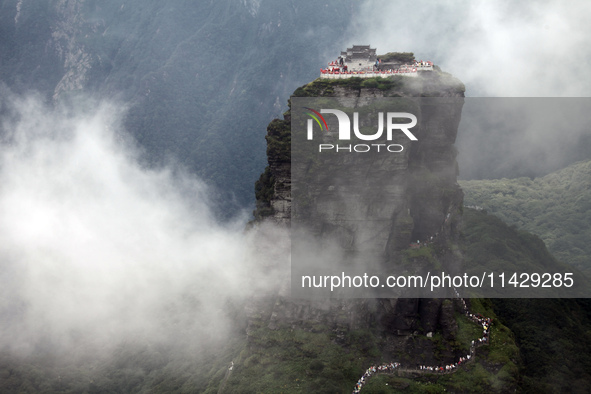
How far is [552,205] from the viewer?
128m

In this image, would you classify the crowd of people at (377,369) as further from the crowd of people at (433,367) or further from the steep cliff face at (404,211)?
the steep cliff face at (404,211)

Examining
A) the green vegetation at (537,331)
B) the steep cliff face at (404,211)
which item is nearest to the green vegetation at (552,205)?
the green vegetation at (537,331)

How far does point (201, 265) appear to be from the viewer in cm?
9050

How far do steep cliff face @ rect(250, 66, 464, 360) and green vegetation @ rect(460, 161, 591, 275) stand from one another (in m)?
56.4

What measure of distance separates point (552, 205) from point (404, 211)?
82.8 metres

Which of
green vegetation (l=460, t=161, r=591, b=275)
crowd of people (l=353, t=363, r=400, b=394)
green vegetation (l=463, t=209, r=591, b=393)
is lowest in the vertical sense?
crowd of people (l=353, t=363, r=400, b=394)

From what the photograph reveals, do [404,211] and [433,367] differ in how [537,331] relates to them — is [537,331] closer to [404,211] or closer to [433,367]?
[433,367]

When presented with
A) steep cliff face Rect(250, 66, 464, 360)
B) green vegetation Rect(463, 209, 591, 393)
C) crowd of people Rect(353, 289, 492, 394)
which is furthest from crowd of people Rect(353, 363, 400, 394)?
green vegetation Rect(463, 209, 591, 393)

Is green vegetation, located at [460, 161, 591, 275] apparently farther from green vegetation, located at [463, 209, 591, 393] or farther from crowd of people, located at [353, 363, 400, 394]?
crowd of people, located at [353, 363, 400, 394]

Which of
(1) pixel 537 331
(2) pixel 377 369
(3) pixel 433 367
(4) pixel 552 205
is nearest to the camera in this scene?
(3) pixel 433 367

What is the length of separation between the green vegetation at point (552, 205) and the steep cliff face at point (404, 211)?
56360 millimetres

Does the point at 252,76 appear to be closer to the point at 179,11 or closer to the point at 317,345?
the point at 179,11

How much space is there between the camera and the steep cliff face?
58.8m

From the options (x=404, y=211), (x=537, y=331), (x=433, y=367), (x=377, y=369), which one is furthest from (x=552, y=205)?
(x=377, y=369)
